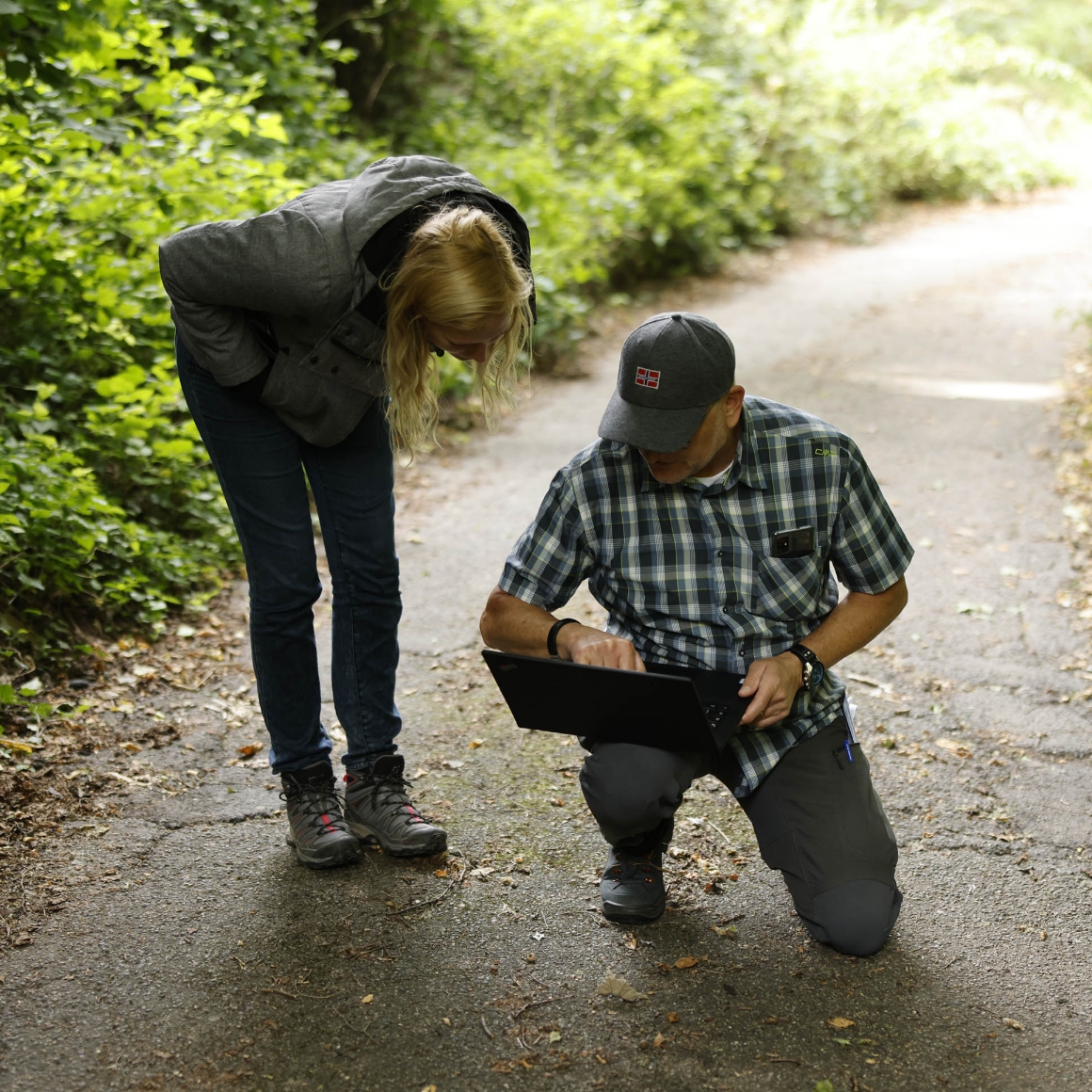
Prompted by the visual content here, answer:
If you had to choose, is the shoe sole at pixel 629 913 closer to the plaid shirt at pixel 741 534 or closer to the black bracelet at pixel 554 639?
the plaid shirt at pixel 741 534

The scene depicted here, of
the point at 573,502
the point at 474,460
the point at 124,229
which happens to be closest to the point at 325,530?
the point at 573,502

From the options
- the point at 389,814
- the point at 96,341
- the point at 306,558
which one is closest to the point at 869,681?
the point at 389,814

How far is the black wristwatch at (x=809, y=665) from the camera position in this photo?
2.71m

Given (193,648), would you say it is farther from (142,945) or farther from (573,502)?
(573,502)

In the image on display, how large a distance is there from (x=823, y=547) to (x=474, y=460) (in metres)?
4.45

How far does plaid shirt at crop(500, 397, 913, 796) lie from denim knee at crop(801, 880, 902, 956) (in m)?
0.33

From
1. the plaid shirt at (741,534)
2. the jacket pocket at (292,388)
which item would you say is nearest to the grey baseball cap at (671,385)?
the plaid shirt at (741,534)

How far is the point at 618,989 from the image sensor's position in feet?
8.45

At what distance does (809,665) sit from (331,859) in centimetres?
136

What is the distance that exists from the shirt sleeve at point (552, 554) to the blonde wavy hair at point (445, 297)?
1.14 feet

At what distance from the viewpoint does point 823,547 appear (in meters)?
2.77

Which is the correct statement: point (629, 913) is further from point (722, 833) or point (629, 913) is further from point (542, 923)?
point (722, 833)

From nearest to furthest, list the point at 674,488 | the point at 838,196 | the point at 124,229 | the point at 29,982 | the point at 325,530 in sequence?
1. the point at 29,982
2. the point at 674,488
3. the point at 325,530
4. the point at 124,229
5. the point at 838,196

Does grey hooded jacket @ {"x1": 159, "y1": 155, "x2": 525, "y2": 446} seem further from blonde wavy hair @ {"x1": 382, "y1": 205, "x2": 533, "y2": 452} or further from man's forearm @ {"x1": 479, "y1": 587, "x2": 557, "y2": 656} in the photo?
man's forearm @ {"x1": 479, "y1": 587, "x2": 557, "y2": 656}
